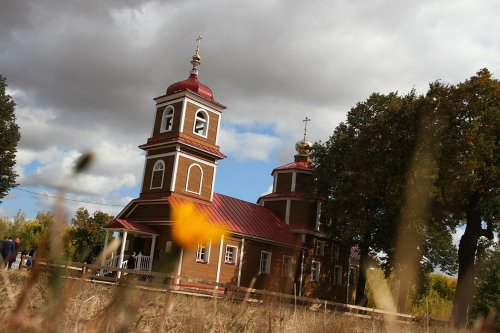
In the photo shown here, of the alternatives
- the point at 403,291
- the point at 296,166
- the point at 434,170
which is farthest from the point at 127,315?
the point at 296,166

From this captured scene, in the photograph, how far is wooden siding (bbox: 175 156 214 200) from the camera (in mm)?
23141

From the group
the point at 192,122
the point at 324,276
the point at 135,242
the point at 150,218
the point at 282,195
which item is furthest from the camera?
the point at 282,195

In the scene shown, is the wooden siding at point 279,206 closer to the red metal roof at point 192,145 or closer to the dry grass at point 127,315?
the red metal roof at point 192,145

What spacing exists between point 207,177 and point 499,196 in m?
15.5

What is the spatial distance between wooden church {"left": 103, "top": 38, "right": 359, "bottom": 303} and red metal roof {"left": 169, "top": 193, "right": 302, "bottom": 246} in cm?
8

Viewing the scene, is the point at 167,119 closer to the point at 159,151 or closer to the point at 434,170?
the point at 159,151

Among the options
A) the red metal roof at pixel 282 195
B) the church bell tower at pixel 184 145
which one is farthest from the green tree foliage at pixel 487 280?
the church bell tower at pixel 184 145

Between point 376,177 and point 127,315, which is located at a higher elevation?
point 376,177

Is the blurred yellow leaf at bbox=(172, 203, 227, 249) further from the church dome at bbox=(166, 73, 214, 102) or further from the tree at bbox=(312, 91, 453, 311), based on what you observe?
the church dome at bbox=(166, 73, 214, 102)

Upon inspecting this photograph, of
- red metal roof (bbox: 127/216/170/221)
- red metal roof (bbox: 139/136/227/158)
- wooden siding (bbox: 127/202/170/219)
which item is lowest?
red metal roof (bbox: 127/216/170/221)

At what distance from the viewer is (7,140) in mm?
29703

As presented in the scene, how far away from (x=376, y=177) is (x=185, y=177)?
35.4 ft

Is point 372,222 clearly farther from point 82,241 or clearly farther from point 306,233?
point 82,241

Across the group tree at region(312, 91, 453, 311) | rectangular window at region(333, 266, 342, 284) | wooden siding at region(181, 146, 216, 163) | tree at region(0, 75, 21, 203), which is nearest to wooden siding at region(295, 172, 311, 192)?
tree at region(312, 91, 453, 311)
